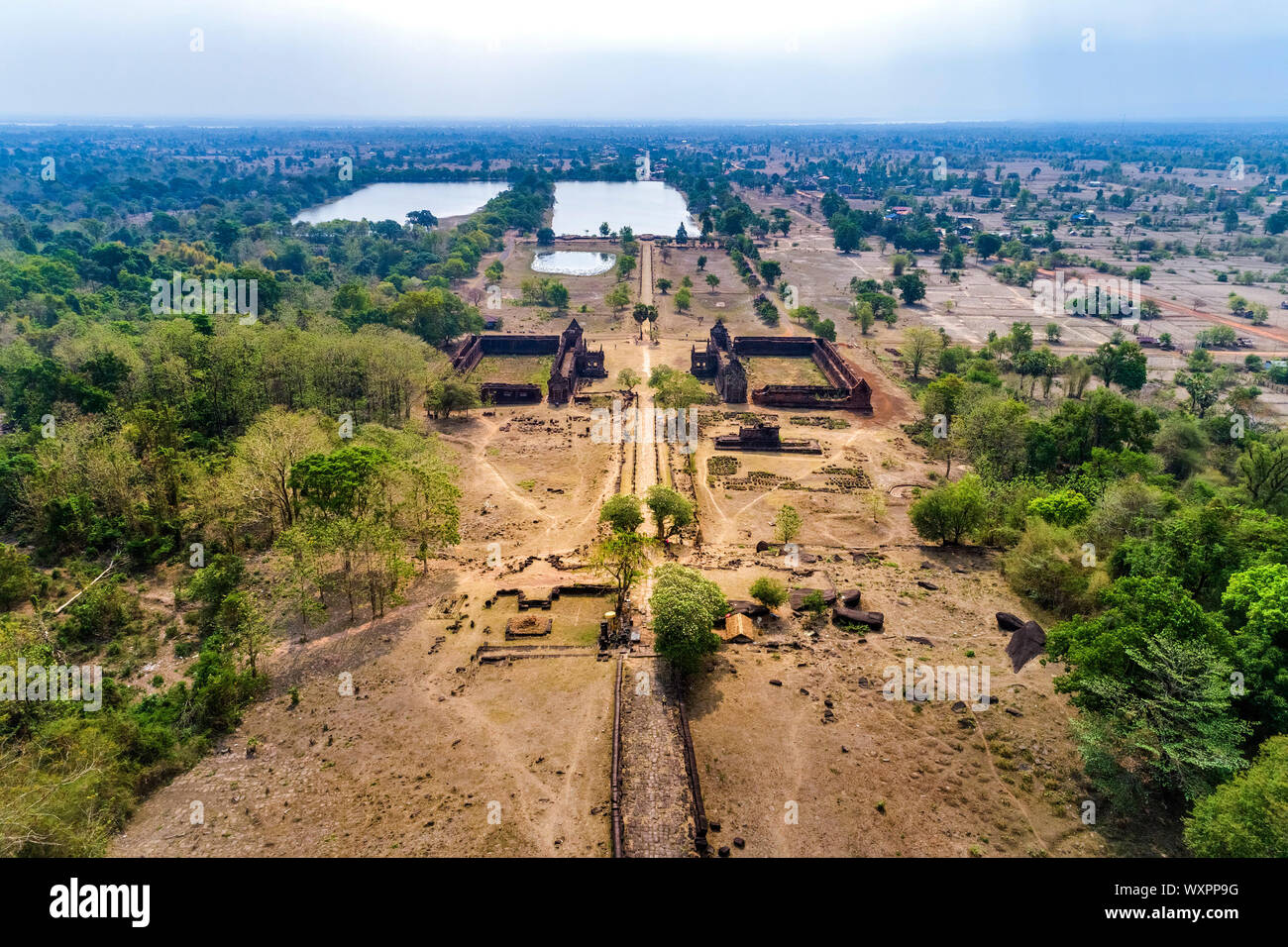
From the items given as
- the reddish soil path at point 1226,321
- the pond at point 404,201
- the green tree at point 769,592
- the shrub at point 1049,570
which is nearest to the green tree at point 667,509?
the green tree at point 769,592

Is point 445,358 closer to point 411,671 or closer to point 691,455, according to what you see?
point 691,455

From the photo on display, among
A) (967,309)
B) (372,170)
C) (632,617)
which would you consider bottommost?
(632,617)

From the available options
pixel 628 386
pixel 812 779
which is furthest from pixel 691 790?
pixel 628 386

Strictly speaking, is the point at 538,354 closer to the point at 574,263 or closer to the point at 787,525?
the point at 787,525

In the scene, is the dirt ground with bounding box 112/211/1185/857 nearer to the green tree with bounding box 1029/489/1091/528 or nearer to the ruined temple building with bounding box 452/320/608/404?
the green tree with bounding box 1029/489/1091/528

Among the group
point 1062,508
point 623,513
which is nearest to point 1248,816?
point 1062,508
